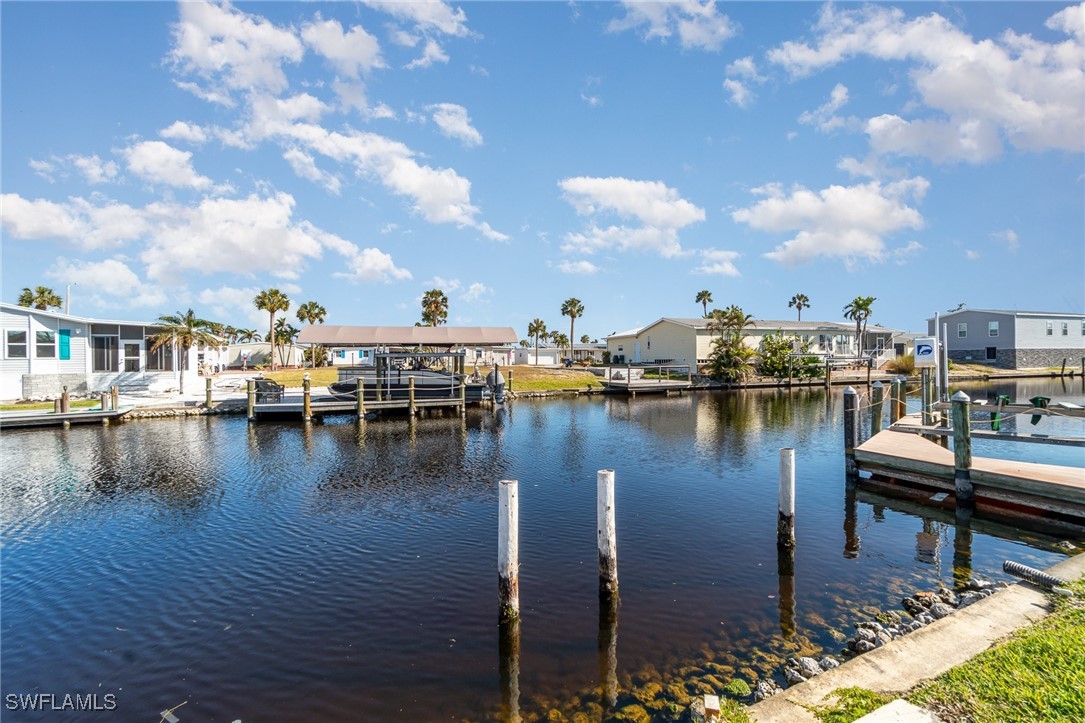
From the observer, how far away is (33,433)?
25.8m

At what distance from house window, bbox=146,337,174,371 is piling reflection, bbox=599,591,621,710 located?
40.1 metres

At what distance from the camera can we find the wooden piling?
43.2ft

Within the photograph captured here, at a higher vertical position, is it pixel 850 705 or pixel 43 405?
pixel 43 405

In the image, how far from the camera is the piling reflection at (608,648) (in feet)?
22.5

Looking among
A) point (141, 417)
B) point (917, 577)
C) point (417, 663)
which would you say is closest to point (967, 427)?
point (917, 577)

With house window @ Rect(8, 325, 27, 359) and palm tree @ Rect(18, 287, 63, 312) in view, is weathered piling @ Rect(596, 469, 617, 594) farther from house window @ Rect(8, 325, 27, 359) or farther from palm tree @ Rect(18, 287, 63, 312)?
palm tree @ Rect(18, 287, 63, 312)

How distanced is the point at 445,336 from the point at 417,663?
29.8 metres

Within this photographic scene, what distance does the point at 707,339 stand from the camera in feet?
188

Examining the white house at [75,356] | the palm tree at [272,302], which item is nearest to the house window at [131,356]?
the white house at [75,356]

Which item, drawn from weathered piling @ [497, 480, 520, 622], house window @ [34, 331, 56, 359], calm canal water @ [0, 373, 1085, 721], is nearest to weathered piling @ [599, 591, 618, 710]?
calm canal water @ [0, 373, 1085, 721]

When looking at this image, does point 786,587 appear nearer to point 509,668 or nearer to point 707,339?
point 509,668

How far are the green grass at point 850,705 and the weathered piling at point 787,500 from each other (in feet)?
19.5

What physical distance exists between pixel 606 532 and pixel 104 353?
39.9 meters

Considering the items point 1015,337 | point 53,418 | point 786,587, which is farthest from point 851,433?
point 1015,337
